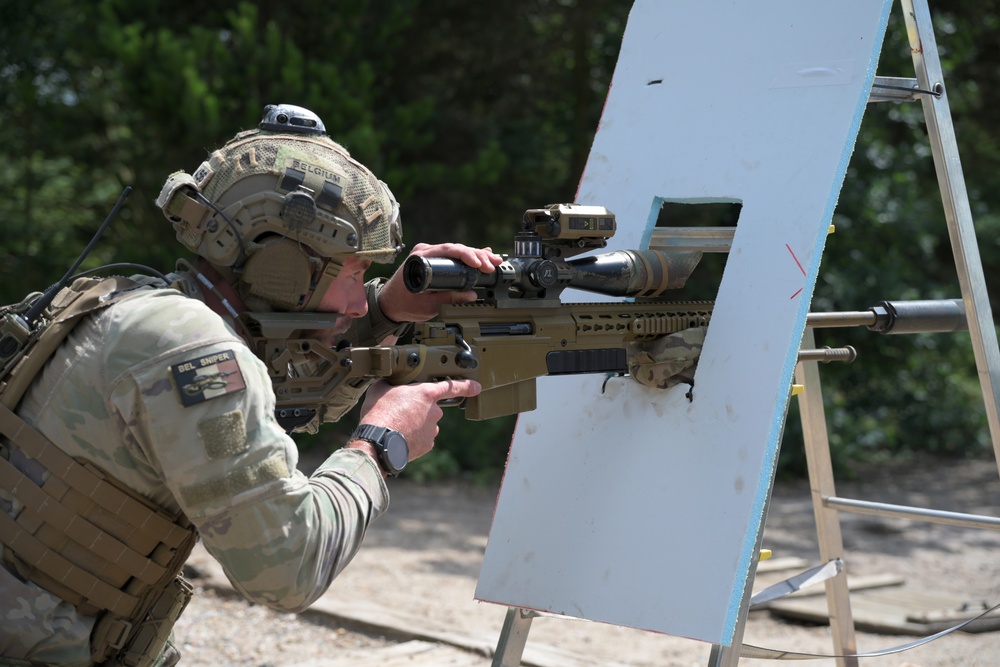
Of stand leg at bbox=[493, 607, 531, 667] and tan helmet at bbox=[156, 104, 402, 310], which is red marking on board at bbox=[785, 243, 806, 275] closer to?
tan helmet at bbox=[156, 104, 402, 310]

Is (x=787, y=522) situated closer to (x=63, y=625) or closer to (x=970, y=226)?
(x=970, y=226)

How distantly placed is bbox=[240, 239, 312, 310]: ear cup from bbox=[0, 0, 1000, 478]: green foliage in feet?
17.1

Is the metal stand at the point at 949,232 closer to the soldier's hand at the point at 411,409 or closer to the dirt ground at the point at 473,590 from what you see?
the soldier's hand at the point at 411,409

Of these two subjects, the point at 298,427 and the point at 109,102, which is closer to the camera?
the point at 298,427

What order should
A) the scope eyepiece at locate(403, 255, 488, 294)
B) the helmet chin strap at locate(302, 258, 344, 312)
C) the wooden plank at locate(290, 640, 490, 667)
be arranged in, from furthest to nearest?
the wooden plank at locate(290, 640, 490, 667), the scope eyepiece at locate(403, 255, 488, 294), the helmet chin strap at locate(302, 258, 344, 312)

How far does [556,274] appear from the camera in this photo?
Result: 268 cm

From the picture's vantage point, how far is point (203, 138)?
749 cm

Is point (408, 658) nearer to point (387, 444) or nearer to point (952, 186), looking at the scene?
point (387, 444)

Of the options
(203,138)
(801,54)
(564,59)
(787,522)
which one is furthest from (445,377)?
(564,59)

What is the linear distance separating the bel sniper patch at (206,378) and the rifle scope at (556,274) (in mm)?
620

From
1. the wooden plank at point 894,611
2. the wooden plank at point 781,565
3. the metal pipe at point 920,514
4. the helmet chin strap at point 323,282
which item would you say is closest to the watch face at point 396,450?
the helmet chin strap at point 323,282

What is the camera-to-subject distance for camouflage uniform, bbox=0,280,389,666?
1903 mm

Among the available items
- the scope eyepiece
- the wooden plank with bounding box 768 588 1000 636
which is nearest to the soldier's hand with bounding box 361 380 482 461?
the scope eyepiece

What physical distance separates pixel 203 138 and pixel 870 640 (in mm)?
5452
